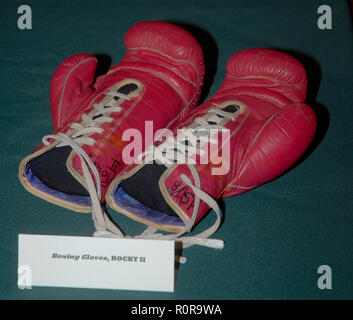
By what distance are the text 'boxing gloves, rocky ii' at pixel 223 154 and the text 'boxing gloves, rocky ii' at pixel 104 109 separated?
0.06 metres

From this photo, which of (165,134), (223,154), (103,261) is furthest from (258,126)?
(103,261)

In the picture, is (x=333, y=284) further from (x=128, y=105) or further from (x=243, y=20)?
(x=243, y=20)

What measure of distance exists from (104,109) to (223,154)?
366mm

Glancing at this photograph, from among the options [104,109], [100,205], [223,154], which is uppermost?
[104,109]

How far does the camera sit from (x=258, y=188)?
1.18 m

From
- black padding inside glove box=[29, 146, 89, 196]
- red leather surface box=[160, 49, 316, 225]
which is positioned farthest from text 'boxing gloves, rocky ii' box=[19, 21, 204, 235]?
red leather surface box=[160, 49, 316, 225]

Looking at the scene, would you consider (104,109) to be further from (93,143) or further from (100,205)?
(100,205)

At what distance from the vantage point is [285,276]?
3.43 ft

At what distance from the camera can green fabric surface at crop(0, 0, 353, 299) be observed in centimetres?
104

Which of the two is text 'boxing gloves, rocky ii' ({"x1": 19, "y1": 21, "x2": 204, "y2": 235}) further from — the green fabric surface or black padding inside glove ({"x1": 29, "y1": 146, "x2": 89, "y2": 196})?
the green fabric surface

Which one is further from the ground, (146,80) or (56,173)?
(146,80)

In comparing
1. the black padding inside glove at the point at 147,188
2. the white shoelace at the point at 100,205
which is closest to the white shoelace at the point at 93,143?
the white shoelace at the point at 100,205

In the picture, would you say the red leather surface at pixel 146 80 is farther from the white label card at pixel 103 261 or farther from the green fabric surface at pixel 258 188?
the white label card at pixel 103 261

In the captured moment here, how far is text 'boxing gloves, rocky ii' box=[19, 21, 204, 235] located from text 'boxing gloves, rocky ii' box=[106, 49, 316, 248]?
0.06 metres
